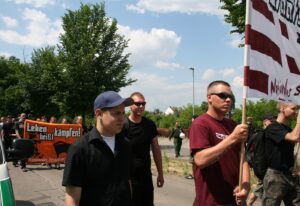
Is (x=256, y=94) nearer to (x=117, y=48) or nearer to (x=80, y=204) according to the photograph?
(x=80, y=204)

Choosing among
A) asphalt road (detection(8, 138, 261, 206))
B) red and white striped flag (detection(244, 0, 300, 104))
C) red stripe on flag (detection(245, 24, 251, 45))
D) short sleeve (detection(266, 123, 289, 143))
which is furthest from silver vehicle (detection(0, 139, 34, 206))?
asphalt road (detection(8, 138, 261, 206))

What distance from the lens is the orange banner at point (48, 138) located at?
15.9 meters

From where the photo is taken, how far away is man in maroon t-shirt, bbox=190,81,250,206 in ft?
12.6

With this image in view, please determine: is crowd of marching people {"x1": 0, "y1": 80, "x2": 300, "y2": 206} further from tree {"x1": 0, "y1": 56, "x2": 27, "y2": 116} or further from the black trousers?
tree {"x1": 0, "y1": 56, "x2": 27, "y2": 116}

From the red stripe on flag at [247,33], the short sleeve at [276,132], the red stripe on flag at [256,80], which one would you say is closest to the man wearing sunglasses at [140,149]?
the short sleeve at [276,132]

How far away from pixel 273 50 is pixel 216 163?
1.32 metres

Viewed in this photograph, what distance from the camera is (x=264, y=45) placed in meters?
4.25

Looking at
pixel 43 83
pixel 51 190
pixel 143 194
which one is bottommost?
pixel 51 190

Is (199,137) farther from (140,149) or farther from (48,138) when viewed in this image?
(48,138)

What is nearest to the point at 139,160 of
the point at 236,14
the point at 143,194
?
the point at 143,194

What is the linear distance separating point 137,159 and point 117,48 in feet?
90.0

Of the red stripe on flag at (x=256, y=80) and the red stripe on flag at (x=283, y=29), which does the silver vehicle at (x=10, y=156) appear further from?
the red stripe on flag at (x=283, y=29)

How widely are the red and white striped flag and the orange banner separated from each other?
40.1 ft

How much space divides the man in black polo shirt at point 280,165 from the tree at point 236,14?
906 cm
